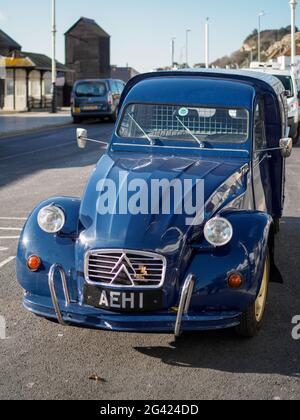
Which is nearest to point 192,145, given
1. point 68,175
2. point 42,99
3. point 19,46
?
point 68,175

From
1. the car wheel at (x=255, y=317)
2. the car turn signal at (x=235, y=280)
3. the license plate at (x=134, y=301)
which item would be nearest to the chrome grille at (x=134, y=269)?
the license plate at (x=134, y=301)

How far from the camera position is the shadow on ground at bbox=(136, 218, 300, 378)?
523 centimetres

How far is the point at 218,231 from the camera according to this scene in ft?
17.7

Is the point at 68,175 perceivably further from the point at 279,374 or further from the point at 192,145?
the point at 279,374

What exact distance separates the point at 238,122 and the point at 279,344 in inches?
92.1

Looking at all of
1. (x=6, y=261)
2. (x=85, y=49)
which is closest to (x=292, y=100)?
(x=6, y=261)

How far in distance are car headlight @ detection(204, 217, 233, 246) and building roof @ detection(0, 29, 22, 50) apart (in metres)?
47.5

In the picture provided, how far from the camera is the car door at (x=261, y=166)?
703 centimetres

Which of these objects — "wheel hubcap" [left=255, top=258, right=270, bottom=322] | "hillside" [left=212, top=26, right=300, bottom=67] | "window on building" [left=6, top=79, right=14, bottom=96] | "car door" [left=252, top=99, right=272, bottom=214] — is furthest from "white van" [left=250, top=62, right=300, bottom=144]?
"hillside" [left=212, top=26, right=300, bottom=67]

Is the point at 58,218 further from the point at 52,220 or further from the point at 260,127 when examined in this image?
the point at 260,127

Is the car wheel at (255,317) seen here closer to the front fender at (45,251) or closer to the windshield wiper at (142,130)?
the front fender at (45,251)

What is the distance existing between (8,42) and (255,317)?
4878cm

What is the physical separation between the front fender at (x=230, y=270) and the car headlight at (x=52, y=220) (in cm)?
107
